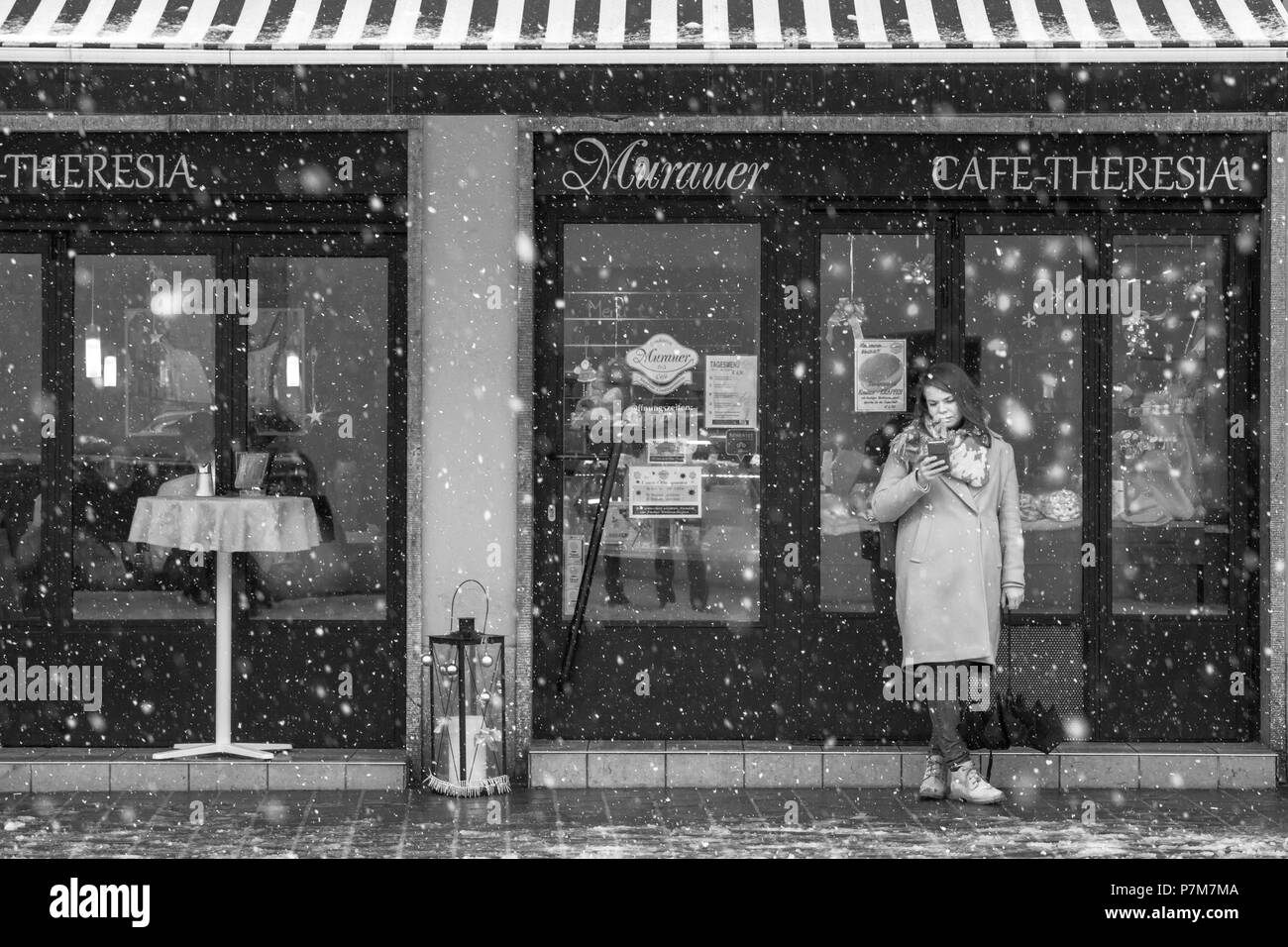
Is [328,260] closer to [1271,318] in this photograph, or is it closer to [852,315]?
[852,315]

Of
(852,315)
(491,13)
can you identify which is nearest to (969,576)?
(852,315)

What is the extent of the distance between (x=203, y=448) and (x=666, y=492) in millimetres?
2349

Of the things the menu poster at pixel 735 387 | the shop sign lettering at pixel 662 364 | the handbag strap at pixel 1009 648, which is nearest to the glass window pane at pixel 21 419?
the shop sign lettering at pixel 662 364

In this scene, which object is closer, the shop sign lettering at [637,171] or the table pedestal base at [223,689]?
the table pedestal base at [223,689]

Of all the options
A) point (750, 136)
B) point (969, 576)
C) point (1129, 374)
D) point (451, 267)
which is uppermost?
point (750, 136)

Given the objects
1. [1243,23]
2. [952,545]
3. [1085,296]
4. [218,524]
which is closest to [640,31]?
[1243,23]

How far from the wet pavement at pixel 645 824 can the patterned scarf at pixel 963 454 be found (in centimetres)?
150

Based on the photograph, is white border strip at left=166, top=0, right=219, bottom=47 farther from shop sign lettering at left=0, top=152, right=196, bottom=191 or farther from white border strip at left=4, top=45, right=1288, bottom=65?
shop sign lettering at left=0, top=152, right=196, bottom=191

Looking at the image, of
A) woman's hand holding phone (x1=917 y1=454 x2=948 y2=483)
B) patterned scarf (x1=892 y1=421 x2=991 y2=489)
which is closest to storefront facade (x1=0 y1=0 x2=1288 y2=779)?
patterned scarf (x1=892 y1=421 x2=991 y2=489)

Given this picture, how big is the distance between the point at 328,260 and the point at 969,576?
3534 mm

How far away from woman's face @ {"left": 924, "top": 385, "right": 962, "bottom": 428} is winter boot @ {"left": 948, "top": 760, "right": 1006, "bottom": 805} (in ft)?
5.13

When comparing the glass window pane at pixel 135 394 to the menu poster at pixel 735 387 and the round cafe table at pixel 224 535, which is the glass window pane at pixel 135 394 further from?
the menu poster at pixel 735 387

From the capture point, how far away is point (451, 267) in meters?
8.16

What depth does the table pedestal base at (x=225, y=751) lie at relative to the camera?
794cm
